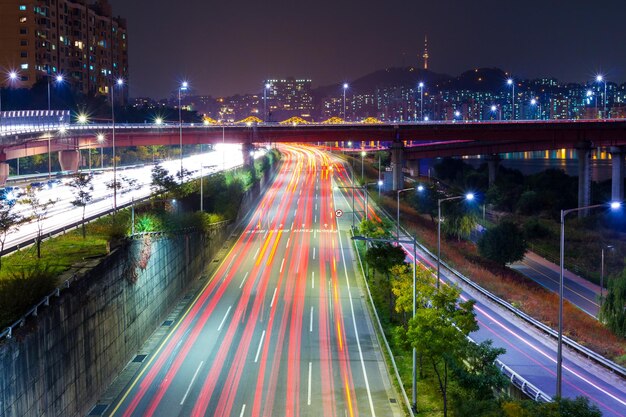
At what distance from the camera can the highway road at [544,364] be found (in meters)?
29.9

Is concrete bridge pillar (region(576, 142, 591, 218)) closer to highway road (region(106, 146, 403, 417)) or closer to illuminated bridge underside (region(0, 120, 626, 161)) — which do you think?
illuminated bridge underside (region(0, 120, 626, 161))

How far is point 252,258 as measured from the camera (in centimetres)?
5706

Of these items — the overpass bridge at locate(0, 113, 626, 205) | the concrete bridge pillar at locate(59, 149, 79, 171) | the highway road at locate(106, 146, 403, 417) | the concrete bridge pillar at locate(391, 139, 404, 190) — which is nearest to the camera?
Answer: the highway road at locate(106, 146, 403, 417)

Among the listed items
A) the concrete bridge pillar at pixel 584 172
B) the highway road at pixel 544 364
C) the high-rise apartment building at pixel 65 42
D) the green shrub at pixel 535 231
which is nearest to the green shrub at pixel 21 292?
the highway road at pixel 544 364

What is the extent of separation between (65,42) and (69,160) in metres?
86.5

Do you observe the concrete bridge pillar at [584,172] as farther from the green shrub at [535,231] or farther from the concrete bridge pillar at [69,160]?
the concrete bridge pillar at [69,160]

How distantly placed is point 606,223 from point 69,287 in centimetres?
7297

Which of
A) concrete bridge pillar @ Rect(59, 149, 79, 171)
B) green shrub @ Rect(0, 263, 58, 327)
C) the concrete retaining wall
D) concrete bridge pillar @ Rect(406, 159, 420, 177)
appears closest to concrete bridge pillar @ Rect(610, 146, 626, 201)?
concrete bridge pillar @ Rect(406, 159, 420, 177)

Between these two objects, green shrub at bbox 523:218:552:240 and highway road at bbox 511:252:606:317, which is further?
green shrub at bbox 523:218:552:240

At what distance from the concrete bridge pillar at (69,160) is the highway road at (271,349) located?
26540mm

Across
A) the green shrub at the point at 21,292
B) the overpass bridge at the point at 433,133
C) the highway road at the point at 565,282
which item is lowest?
the highway road at the point at 565,282

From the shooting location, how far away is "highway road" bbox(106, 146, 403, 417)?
2805 cm

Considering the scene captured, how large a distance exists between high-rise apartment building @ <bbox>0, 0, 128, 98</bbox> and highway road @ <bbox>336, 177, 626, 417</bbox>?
116m

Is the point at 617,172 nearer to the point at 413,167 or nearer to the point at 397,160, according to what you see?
the point at 397,160
